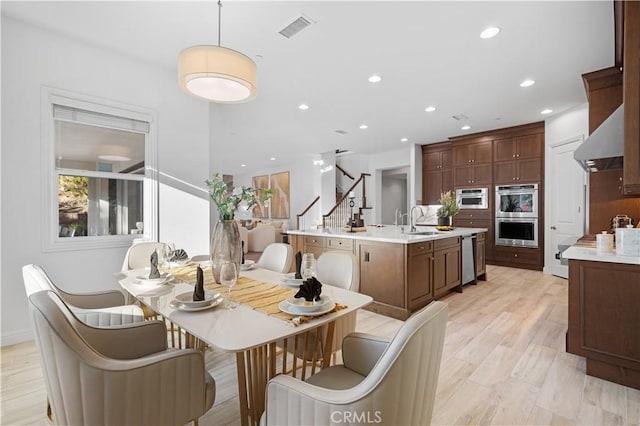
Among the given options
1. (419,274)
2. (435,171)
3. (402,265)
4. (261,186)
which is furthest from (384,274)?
(261,186)

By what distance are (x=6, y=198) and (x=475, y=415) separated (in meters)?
4.00

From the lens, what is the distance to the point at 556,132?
Answer: 17.4 ft

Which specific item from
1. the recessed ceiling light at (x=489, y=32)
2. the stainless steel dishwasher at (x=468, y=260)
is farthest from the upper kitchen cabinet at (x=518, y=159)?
the recessed ceiling light at (x=489, y=32)

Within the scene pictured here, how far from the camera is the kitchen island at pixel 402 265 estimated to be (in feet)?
11.1

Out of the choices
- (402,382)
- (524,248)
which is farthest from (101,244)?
(524,248)

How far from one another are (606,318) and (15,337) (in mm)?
4852

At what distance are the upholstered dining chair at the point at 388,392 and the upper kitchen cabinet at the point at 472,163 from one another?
6393mm

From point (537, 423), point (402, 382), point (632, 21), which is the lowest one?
point (537, 423)

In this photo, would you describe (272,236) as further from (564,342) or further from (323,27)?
(564,342)

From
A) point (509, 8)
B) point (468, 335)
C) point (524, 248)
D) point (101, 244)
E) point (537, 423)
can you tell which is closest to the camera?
point (537, 423)

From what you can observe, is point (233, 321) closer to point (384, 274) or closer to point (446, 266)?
point (384, 274)

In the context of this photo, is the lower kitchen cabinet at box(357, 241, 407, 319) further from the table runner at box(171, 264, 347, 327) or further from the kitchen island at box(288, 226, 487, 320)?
the table runner at box(171, 264, 347, 327)

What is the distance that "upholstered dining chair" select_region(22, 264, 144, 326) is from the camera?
4.99ft

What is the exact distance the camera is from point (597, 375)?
219 centimetres
